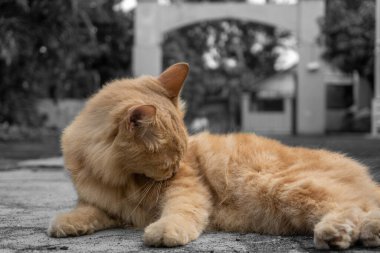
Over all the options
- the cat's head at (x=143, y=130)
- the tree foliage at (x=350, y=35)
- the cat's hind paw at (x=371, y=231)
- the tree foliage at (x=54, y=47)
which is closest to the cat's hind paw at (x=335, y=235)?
the cat's hind paw at (x=371, y=231)

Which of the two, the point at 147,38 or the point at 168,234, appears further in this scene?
the point at 147,38

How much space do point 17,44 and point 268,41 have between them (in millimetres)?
19999

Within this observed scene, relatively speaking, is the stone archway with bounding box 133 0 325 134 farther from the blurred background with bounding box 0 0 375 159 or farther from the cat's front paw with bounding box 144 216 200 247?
the cat's front paw with bounding box 144 216 200 247

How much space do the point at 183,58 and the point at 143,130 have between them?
2208cm

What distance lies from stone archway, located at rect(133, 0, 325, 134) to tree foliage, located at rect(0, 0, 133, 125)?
1703 millimetres

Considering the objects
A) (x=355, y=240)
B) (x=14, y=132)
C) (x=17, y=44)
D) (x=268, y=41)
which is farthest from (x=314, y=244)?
(x=268, y=41)

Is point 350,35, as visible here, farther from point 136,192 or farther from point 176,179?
point 136,192

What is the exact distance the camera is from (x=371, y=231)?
1.84 m

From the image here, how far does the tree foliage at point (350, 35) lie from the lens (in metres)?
15.8

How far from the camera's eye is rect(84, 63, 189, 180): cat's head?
2.14 meters

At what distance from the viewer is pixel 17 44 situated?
10617 millimetres

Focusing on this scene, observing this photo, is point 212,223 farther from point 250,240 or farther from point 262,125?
point 262,125

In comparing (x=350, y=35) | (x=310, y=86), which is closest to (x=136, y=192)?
(x=350, y=35)

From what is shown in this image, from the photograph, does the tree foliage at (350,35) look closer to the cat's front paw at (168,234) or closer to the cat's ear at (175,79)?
the cat's ear at (175,79)
